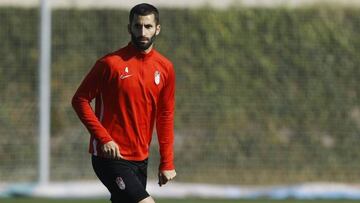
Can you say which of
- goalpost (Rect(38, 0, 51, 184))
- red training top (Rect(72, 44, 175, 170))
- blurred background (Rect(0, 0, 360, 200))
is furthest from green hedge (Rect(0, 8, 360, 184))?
red training top (Rect(72, 44, 175, 170))

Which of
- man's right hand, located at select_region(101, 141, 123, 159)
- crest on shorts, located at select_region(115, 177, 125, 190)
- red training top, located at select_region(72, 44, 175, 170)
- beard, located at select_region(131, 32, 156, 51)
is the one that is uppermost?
beard, located at select_region(131, 32, 156, 51)

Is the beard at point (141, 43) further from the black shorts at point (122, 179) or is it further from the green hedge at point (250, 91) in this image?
the green hedge at point (250, 91)

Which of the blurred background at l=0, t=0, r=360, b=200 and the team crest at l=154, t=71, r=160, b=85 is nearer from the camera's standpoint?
the team crest at l=154, t=71, r=160, b=85

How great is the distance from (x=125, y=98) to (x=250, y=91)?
230 inches

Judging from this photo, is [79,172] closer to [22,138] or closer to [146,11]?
[22,138]

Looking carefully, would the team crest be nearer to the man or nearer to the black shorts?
the man

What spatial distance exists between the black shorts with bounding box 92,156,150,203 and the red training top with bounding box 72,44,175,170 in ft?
0.19

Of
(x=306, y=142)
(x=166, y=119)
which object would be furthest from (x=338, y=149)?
(x=166, y=119)

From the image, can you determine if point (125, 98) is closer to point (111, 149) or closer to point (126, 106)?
point (126, 106)

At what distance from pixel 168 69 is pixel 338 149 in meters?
5.92

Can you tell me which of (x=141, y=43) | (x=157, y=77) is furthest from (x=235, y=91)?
(x=141, y=43)

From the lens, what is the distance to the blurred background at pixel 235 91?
11.8 meters

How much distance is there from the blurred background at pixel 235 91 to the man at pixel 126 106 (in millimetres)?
→ 5487

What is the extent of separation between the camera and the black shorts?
241 inches
